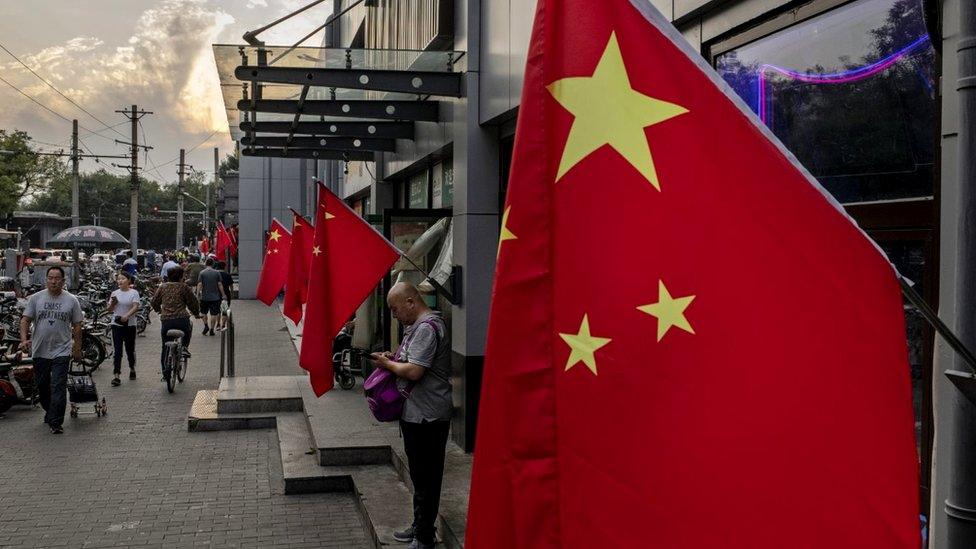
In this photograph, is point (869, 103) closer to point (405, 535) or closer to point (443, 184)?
point (405, 535)

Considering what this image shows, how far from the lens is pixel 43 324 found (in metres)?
11.4

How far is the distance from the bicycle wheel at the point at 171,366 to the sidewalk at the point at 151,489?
0.92m

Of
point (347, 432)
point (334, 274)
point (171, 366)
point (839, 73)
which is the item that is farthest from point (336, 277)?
point (171, 366)

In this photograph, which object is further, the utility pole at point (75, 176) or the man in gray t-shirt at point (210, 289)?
the utility pole at point (75, 176)

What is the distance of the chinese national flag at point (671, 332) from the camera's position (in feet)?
7.16

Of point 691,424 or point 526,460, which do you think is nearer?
point 691,424

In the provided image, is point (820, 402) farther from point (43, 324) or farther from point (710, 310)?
point (43, 324)

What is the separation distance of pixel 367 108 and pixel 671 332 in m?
9.09

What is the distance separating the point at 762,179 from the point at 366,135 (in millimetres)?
10692

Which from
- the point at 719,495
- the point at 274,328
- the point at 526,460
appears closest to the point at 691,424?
the point at 719,495

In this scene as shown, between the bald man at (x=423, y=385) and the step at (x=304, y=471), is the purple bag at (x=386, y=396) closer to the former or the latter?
the bald man at (x=423, y=385)

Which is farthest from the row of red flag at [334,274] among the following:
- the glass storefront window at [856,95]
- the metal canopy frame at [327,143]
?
the metal canopy frame at [327,143]

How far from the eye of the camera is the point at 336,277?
8547mm

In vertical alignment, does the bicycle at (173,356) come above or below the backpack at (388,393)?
below
